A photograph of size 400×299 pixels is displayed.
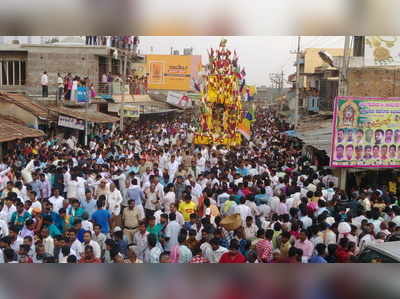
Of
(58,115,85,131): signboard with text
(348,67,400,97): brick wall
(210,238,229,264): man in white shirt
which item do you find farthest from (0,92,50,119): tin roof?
(348,67,400,97): brick wall

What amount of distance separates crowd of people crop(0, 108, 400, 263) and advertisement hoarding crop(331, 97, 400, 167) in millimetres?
607

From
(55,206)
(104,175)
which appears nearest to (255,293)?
(55,206)

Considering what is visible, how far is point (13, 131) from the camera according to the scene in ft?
25.6

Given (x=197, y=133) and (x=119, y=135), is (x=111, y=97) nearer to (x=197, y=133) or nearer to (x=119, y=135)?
(x=119, y=135)

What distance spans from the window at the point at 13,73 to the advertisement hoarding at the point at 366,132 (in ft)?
15.3

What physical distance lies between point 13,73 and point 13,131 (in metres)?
0.94

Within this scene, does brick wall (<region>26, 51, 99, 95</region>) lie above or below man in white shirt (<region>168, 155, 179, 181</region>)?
above

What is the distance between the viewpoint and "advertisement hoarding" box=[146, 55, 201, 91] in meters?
13.3

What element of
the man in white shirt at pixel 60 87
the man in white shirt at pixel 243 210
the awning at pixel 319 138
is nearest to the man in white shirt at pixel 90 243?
the man in white shirt at pixel 243 210

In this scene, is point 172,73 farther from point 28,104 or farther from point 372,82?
point 28,104

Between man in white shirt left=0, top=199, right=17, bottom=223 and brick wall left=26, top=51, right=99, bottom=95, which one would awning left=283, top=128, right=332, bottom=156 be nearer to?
brick wall left=26, top=51, right=99, bottom=95

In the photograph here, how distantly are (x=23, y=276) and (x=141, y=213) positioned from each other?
4.72m

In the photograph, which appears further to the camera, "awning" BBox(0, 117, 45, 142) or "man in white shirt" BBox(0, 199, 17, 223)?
"awning" BBox(0, 117, 45, 142)

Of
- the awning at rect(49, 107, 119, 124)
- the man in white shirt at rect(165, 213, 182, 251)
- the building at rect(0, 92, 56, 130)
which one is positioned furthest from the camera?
the awning at rect(49, 107, 119, 124)
